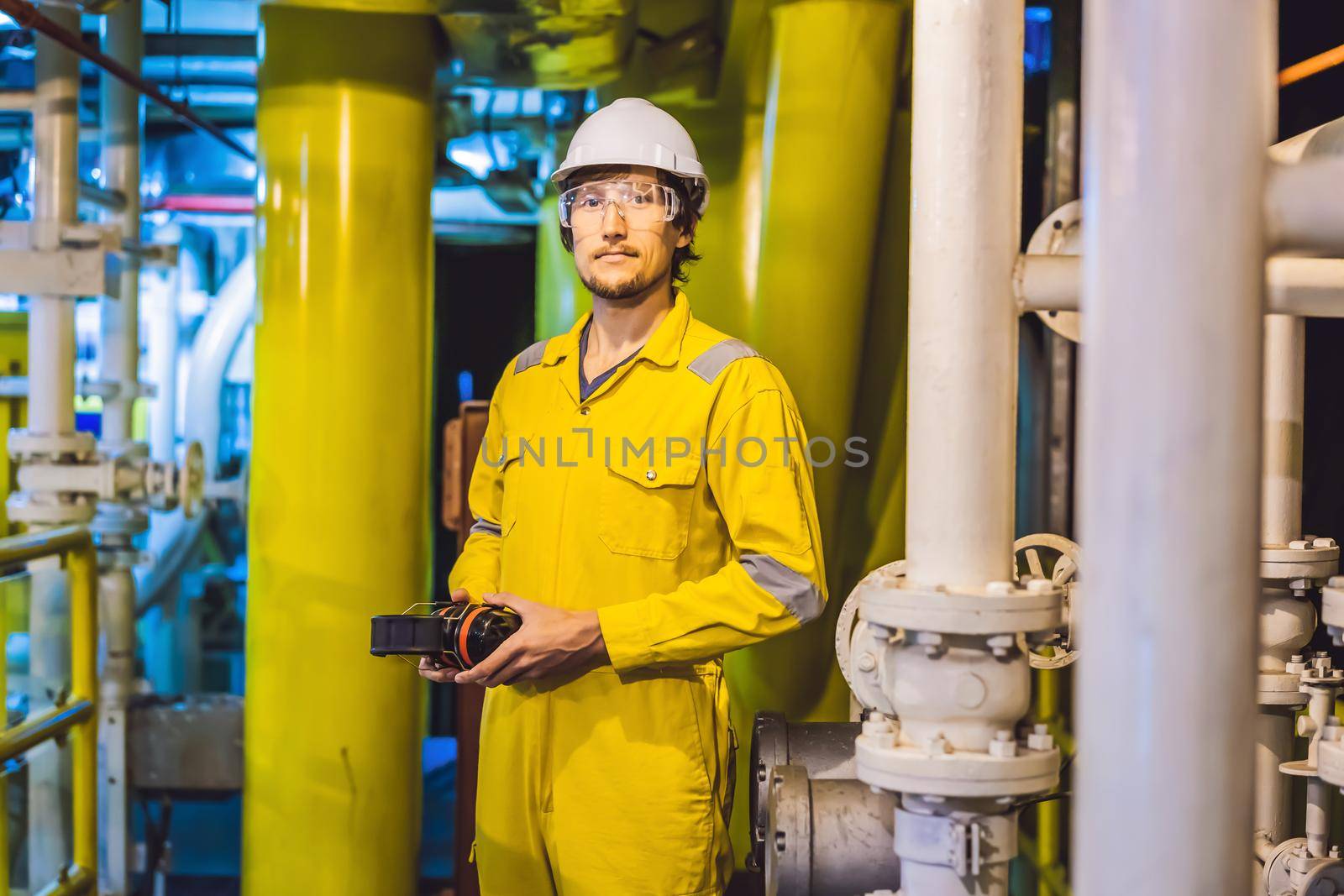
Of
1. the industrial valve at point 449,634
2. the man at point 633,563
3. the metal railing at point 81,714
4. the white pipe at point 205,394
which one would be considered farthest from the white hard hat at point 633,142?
the white pipe at point 205,394

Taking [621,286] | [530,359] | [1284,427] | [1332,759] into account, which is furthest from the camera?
[530,359]

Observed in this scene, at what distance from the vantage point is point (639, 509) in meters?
1.64

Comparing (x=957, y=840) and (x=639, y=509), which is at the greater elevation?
(x=639, y=509)

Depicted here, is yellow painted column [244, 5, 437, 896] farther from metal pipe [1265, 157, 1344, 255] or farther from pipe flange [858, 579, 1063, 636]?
metal pipe [1265, 157, 1344, 255]

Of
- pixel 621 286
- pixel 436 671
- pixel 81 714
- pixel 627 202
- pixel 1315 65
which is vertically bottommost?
pixel 81 714

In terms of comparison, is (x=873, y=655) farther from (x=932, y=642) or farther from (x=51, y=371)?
(x=51, y=371)

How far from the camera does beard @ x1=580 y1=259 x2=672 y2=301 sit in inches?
66.8

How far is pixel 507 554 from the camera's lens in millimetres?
1728

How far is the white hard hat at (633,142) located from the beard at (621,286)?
0.17m

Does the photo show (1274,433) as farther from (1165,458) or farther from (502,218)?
(502,218)

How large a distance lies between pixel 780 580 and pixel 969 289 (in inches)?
23.2

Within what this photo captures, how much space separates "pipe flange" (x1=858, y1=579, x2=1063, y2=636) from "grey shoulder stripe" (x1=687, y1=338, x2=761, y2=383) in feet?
2.08

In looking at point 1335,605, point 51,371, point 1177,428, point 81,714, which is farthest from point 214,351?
point 1177,428

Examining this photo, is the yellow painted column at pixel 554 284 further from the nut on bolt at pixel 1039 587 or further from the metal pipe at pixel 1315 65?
the nut on bolt at pixel 1039 587
